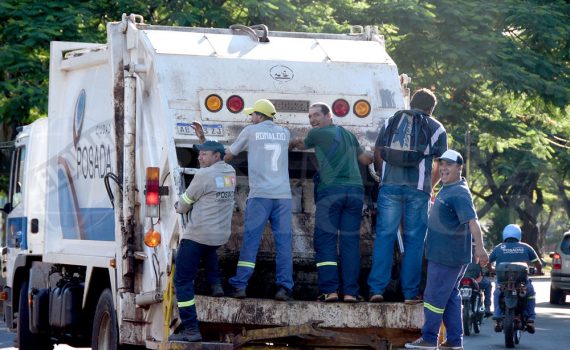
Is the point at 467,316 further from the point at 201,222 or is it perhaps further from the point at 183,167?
A: the point at 201,222

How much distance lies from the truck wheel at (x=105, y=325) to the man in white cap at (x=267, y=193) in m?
1.32

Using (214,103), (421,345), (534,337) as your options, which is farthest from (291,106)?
(534,337)

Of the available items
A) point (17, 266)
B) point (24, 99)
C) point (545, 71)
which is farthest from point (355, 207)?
point (545, 71)

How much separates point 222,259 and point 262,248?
1.08 ft

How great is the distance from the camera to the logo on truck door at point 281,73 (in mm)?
9795

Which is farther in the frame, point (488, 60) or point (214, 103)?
point (488, 60)

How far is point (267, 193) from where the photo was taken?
8945 millimetres

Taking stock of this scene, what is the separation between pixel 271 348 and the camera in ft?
28.5

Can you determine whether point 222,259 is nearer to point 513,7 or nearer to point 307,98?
point 307,98

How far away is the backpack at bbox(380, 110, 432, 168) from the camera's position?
9312 mm

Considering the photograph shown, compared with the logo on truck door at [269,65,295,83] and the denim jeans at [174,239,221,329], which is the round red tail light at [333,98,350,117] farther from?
the denim jeans at [174,239,221,329]

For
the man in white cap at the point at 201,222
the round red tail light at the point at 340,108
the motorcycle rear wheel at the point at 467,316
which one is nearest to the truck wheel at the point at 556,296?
the motorcycle rear wheel at the point at 467,316

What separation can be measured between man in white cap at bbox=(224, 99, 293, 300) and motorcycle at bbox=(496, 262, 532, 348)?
6.64 m

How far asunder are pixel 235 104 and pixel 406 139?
1.32 meters
